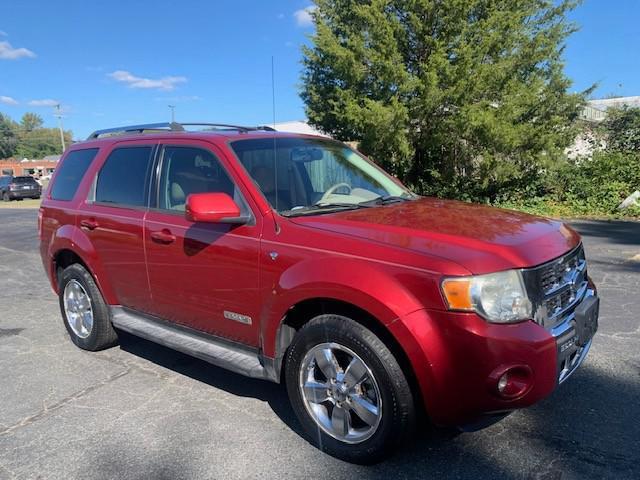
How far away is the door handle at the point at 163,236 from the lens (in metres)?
3.74

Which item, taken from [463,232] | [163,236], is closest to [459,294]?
[463,232]

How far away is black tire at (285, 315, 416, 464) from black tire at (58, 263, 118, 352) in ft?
7.40

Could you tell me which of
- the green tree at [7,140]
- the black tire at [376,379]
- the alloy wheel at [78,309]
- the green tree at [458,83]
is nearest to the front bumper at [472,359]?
the black tire at [376,379]

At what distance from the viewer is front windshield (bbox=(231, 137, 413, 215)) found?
3535 millimetres

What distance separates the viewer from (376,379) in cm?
276

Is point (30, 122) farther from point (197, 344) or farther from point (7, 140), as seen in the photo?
point (197, 344)

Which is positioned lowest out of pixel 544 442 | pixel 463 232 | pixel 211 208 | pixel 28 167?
pixel 28 167

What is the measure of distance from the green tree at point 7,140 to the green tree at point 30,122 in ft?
14.6

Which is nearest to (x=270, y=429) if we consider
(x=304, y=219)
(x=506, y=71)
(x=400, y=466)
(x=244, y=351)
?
(x=244, y=351)

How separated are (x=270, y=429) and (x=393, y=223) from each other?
153 cm

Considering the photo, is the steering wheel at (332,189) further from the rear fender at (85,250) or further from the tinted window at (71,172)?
the tinted window at (71,172)

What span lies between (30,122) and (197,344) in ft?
501

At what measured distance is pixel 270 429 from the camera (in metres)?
3.36

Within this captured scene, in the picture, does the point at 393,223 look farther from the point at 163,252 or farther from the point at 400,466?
the point at 163,252
